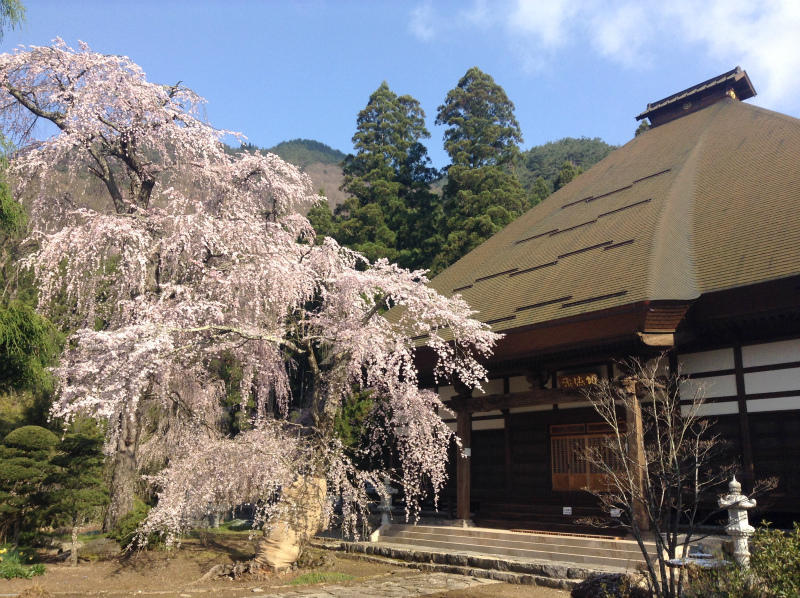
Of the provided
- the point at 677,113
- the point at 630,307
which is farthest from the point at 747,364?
the point at 677,113

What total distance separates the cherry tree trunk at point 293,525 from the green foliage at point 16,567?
3.60 metres

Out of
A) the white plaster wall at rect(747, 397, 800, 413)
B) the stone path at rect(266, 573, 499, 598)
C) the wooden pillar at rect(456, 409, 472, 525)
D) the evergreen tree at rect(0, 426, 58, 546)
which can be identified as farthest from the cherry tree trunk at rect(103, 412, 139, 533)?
the white plaster wall at rect(747, 397, 800, 413)

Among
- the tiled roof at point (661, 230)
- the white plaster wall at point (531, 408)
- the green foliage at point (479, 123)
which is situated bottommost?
the white plaster wall at point (531, 408)

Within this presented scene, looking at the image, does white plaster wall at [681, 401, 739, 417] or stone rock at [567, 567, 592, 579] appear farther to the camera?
white plaster wall at [681, 401, 739, 417]

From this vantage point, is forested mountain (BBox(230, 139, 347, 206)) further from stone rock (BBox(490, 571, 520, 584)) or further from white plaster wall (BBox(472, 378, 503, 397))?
stone rock (BBox(490, 571, 520, 584))

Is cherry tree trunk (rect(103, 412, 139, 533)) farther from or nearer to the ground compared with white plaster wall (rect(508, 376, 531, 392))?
nearer to the ground

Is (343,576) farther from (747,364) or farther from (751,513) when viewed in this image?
(747,364)

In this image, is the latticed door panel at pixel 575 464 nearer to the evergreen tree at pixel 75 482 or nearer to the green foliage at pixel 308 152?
the evergreen tree at pixel 75 482

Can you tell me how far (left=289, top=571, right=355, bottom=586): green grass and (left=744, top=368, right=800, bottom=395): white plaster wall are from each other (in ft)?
24.8

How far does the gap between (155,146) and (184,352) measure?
4.77 meters

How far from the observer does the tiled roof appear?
432 inches

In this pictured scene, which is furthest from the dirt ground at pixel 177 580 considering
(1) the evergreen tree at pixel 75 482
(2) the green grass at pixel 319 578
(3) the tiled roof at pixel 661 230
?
(3) the tiled roof at pixel 661 230

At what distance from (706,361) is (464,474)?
5466 mm

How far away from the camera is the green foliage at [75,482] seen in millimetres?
11688
